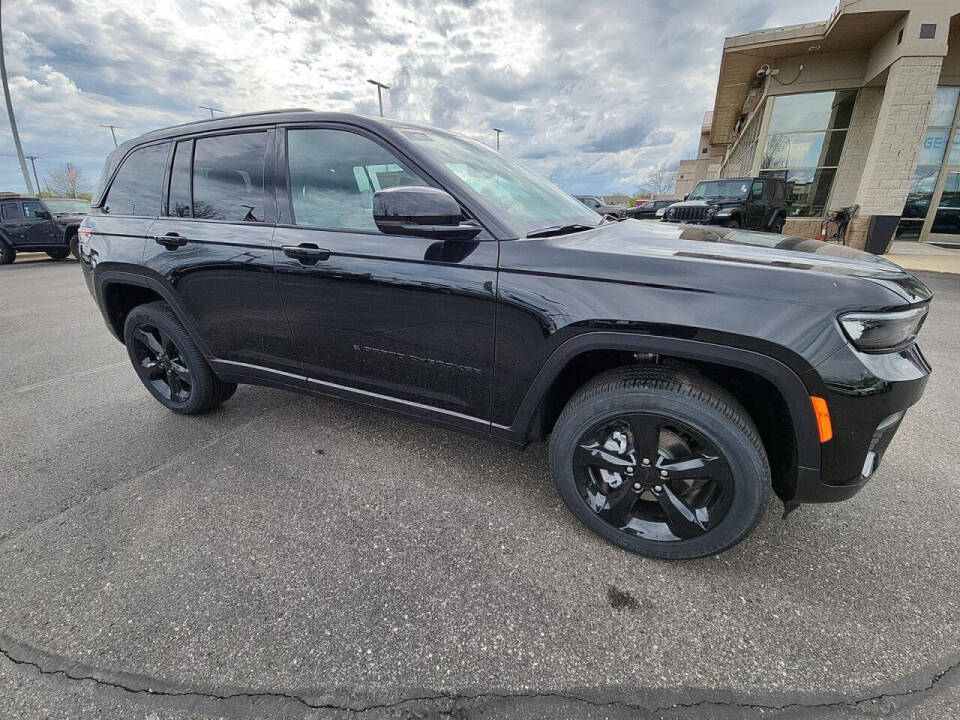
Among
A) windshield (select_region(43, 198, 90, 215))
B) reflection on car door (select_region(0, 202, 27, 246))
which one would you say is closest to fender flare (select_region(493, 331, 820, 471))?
windshield (select_region(43, 198, 90, 215))

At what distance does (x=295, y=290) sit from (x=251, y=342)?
0.54 meters

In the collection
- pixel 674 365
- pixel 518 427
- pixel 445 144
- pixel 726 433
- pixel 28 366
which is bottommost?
pixel 28 366

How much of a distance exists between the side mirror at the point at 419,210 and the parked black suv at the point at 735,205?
9.46 m

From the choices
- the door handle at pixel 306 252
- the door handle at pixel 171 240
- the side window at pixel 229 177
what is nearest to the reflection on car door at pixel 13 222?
the door handle at pixel 171 240

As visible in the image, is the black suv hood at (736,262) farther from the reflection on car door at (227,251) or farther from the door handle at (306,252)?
the reflection on car door at (227,251)

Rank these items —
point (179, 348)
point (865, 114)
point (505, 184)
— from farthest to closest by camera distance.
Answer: point (865, 114)
point (179, 348)
point (505, 184)

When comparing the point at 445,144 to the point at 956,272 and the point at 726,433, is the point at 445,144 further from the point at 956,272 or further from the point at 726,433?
the point at 956,272

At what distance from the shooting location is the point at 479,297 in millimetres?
1958

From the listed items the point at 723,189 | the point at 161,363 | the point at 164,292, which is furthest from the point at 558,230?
the point at 723,189

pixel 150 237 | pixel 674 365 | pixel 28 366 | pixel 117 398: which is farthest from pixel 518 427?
pixel 28 366

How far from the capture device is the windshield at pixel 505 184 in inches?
84.4

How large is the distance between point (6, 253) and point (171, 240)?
14.9m

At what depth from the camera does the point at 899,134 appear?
35.4 feet

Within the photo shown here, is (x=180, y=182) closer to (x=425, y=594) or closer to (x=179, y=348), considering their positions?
(x=179, y=348)
